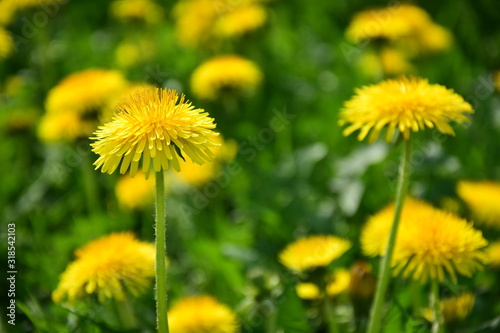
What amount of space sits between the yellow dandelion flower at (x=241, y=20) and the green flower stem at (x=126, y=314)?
5.94 ft

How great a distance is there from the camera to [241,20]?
316 cm

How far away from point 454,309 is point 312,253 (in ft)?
1.24

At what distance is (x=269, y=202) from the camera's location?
7.86ft

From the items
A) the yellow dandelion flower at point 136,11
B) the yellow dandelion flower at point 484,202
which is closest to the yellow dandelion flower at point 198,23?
the yellow dandelion flower at point 136,11

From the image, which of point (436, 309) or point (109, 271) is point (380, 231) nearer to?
point (436, 309)

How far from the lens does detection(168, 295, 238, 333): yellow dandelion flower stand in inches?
60.2

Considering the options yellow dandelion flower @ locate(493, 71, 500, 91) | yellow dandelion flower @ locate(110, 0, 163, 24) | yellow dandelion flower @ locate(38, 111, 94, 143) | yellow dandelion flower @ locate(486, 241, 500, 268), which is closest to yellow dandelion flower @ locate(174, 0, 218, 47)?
yellow dandelion flower @ locate(110, 0, 163, 24)

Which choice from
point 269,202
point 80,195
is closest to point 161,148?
point 269,202

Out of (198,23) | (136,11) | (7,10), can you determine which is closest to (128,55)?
(136,11)

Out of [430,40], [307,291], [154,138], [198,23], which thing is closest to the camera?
[154,138]

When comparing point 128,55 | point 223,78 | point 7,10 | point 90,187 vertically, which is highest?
point 7,10

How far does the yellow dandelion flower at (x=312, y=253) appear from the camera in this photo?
163 cm

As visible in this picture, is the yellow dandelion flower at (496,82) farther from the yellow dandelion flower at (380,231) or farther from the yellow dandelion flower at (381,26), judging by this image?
the yellow dandelion flower at (380,231)

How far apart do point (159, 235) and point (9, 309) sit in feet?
2.17
